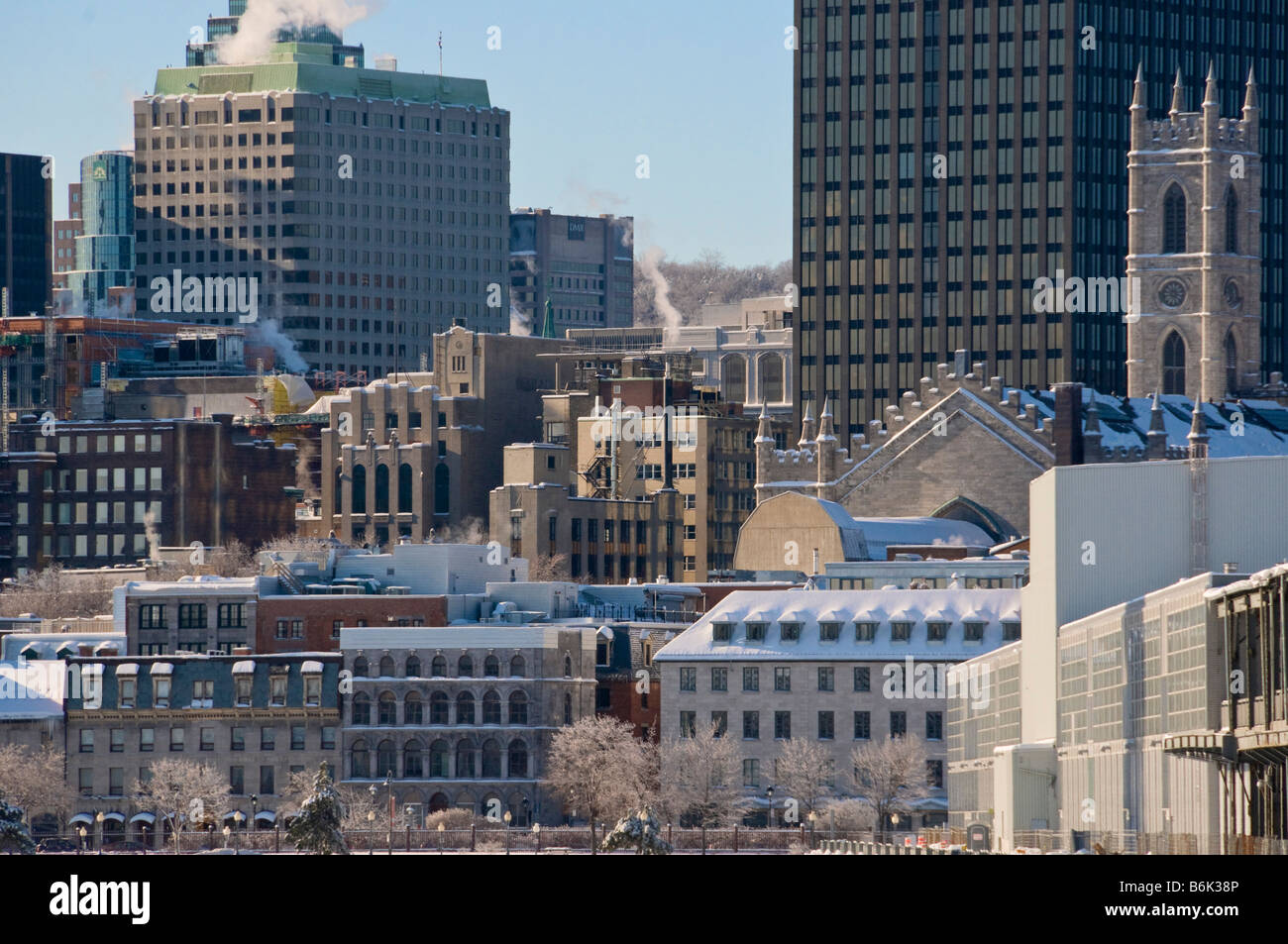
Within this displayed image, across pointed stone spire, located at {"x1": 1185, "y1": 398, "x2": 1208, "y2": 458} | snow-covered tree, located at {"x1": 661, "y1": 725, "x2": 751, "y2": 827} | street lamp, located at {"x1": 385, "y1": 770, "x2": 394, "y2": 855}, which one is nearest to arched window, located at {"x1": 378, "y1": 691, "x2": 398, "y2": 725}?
street lamp, located at {"x1": 385, "y1": 770, "x2": 394, "y2": 855}

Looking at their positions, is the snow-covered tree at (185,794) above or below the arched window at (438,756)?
below

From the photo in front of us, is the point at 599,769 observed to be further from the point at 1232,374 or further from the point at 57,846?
the point at 1232,374

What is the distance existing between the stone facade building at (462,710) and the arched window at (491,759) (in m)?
0.05

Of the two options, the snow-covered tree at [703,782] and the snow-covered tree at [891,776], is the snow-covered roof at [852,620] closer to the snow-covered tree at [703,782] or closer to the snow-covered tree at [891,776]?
the snow-covered tree at [703,782]

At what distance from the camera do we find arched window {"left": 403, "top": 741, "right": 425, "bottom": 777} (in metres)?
142

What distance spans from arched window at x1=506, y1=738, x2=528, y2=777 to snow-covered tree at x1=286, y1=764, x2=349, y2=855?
1152 inches

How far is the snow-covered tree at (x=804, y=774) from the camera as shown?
12712 cm

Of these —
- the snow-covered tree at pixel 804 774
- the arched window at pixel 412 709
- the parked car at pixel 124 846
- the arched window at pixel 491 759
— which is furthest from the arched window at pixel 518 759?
the parked car at pixel 124 846

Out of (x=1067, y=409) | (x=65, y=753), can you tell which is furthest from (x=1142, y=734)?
(x=1067, y=409)

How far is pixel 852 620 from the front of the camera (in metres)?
137

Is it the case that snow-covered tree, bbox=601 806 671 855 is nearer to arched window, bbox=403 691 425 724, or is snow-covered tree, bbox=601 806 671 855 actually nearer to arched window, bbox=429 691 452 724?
arched window, bbox=429 691 452 724
